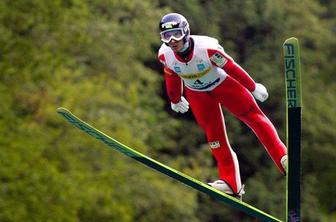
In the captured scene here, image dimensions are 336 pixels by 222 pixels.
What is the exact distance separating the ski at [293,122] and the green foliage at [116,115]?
1472 cm

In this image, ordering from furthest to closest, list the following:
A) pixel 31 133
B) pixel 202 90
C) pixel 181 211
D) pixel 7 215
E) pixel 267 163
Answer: pixel 267 163, pixel 181 211, pixel 31 133, pixel 7 215, pixel 202 90

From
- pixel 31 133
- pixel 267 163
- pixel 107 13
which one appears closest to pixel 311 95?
pixel 267 163

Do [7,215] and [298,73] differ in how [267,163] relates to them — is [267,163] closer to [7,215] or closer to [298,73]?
[7,215]

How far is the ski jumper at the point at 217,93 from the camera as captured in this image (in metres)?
9.23

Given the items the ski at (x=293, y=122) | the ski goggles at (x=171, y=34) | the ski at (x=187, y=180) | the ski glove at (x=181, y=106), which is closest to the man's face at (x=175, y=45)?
the ski goggles at (x=171, y=34)

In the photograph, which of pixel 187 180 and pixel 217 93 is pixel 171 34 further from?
pixel 187 180

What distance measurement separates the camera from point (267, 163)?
1389 inches

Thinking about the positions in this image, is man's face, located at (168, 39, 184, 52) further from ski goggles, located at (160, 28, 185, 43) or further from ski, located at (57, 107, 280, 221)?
ski, located at (57, 107, 280, 221)

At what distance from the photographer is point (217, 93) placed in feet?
31.4

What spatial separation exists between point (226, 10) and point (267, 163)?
444cm

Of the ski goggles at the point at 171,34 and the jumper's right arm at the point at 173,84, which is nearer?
the ski goggles at the point at 171,34

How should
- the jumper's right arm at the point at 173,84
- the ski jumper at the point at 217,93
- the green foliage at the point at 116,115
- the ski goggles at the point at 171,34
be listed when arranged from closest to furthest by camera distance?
the ski goggles at the point at 171,34 < the ski jumper at the point at 217,93 < the jumper's right arm at the point at 173,84 < the green foliage at the point at 116,115

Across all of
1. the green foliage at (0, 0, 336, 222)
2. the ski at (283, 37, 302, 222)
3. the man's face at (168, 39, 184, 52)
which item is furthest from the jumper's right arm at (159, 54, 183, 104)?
the green foliage at (0, 0, 336, 222)

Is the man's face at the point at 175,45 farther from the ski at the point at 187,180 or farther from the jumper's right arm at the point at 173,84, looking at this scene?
the ski at the point at 187,180
